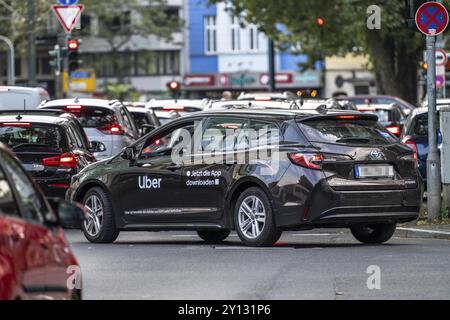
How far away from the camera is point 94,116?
25.2 metres

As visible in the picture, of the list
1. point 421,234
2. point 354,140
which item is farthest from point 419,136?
point 354,140

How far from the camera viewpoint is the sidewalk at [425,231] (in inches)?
698

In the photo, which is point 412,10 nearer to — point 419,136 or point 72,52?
point 419,136

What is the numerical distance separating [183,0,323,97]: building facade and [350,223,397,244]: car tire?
253 ft

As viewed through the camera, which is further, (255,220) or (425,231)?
(425,231)

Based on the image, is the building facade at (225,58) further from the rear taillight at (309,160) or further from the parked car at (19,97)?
the rear taillight at (309,160)

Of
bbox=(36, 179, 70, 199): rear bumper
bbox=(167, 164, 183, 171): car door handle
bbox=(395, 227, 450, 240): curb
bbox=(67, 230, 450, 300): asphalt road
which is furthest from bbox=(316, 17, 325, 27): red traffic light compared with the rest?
bbox=(167, 164, 183, 171): car door handle

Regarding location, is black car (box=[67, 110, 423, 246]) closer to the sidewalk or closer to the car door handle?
the car door handle

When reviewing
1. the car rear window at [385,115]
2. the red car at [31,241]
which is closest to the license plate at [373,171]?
the red car at [31,241]

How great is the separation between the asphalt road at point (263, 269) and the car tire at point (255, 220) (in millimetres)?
133

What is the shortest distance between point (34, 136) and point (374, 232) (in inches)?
201

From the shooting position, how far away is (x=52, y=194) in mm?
19609
